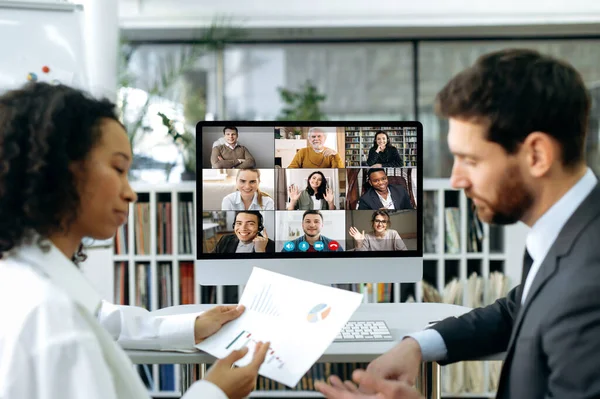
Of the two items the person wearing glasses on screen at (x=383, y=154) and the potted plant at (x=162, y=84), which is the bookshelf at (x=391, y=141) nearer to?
the person wearing glasses on screen at (x=383, y=154)

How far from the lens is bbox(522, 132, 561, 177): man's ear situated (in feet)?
3.08

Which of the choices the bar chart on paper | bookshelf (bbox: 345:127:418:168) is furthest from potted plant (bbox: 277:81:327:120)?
the bar chart on paper

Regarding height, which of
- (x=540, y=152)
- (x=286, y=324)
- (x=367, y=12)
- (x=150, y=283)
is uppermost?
(x=367, y=12)

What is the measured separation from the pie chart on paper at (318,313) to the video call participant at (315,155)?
58 centimetres

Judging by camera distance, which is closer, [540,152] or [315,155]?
[540,152]

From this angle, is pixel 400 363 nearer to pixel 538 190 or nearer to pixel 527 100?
pixel 538 190

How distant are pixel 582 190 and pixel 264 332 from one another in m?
0.64

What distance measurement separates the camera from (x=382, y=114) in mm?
4559

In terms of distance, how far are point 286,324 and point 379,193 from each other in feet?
2.05

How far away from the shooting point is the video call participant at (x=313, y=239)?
166cm

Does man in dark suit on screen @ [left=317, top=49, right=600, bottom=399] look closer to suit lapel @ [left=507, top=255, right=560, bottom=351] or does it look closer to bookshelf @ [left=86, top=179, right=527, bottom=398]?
suit lapel @ [left=507, top=255, right=560, bottom=351]

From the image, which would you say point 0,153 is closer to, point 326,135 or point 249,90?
point 326,135

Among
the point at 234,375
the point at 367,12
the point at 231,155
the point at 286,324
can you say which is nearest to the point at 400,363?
the point at 286,324

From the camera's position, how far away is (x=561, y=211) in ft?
3.23
